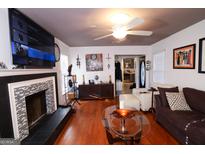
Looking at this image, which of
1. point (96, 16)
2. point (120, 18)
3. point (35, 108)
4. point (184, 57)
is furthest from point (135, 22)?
point (35, 108)

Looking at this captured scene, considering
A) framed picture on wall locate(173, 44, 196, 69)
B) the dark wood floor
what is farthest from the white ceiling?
the dark wood floor

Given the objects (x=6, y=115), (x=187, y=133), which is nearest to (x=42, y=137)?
(x=6, y=115)

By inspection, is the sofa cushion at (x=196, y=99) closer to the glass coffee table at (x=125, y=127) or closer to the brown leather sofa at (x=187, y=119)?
the brown leather sofa at (x=187, y=119)

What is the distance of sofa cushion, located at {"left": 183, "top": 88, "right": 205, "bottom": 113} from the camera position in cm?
257

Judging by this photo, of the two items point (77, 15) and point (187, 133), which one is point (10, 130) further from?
point (187, 133)

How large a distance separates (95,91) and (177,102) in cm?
336

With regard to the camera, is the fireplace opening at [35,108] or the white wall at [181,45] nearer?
the fireplace opening at [35,108]

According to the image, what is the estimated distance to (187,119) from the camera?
230 cm

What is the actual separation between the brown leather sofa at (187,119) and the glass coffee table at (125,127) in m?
0.56

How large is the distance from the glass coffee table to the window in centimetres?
289

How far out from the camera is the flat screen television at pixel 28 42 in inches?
83.4

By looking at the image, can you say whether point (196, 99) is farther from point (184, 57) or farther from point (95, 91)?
point (95, 91)

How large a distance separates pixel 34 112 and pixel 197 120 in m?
2.98

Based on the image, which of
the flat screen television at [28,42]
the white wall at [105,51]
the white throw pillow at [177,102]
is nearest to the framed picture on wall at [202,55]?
the white throw pillow at [177,102]
